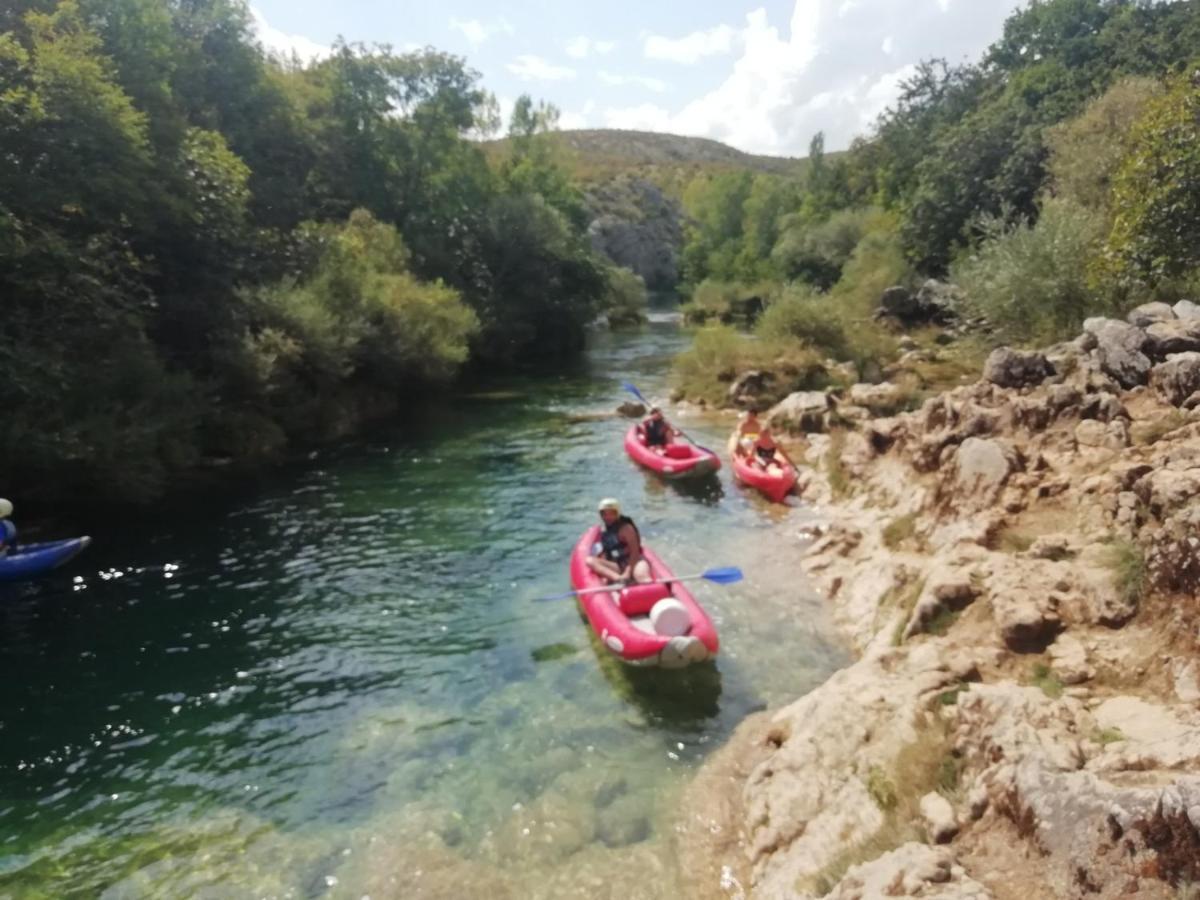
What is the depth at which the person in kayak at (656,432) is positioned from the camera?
1708 cm

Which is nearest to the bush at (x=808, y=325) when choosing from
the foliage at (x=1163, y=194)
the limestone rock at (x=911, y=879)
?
the foliage at (x=1163, y=194)

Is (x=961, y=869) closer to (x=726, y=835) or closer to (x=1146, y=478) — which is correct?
(x=726, y=835)

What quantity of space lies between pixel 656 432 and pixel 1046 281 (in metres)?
9.63

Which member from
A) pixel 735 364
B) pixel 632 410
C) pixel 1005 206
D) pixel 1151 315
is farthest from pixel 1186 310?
pixel 1005 206

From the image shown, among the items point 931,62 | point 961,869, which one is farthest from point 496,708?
point 931,62

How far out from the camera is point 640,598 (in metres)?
9.39

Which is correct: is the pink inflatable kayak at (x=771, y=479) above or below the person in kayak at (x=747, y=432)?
below

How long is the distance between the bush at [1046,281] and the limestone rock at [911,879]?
16.2m

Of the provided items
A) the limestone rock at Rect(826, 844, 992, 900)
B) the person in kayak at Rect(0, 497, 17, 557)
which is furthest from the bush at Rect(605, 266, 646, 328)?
the limestone rock at Rect(826, 844, 992, 900)

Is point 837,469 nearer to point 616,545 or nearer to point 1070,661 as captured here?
point 616,545

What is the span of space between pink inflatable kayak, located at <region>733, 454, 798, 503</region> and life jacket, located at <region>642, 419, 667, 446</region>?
2162mm

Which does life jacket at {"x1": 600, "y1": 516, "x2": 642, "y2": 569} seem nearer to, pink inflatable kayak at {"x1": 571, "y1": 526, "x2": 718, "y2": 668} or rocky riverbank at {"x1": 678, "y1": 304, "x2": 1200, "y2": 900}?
pink inflatable kayak at {"x1": 571, "y1": 526, "x2": 718, "y2": 668}

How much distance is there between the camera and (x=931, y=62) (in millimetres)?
46750

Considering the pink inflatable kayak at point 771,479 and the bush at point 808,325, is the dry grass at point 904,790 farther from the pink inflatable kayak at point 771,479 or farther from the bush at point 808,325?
the bush at point 808,325
